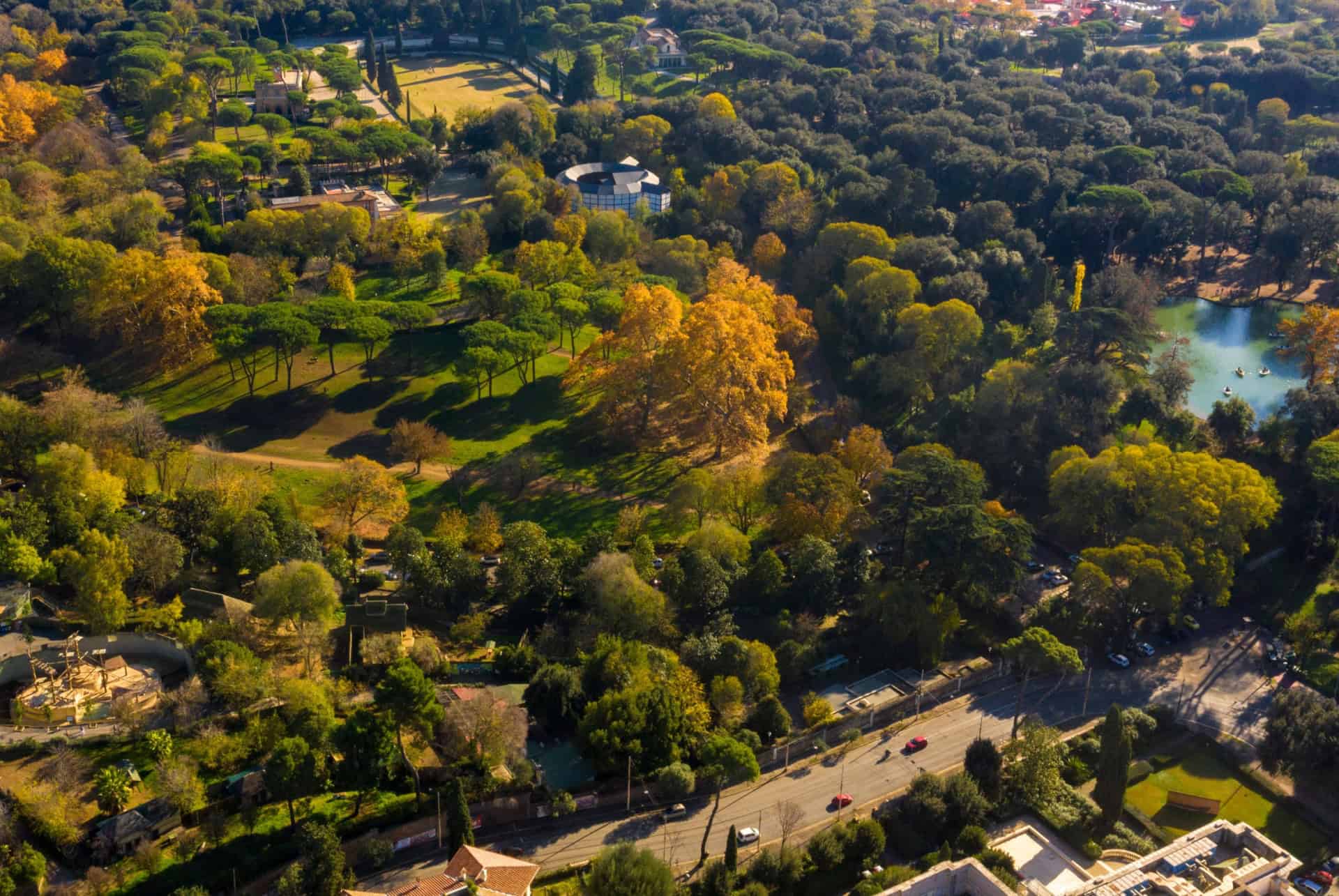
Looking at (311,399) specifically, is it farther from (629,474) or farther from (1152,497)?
(1152,497)

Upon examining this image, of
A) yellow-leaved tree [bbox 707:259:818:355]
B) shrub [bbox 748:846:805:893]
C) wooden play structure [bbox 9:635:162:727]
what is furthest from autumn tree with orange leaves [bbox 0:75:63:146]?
shrub [bbox 748:846:805:893]

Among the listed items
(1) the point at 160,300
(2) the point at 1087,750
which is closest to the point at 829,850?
(2) the point at 1087,750

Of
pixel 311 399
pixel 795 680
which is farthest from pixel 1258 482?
pixel 311 399

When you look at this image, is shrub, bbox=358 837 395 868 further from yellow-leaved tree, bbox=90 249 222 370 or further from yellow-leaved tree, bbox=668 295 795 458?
yellow-leaved tree, bbox=90 249 222 370

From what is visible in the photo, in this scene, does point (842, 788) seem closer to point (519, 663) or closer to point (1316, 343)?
point (519, 663)

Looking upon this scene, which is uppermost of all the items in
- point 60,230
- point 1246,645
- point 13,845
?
point 60,230

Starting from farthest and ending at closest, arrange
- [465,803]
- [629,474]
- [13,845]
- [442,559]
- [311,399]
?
[311,399], [629,474], [442,559], [465,803], [13,845]

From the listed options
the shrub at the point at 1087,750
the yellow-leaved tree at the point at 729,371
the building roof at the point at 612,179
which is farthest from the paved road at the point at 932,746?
the building roof at the point at 612,179

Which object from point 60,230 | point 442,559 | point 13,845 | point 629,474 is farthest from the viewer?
point 60,230
